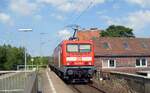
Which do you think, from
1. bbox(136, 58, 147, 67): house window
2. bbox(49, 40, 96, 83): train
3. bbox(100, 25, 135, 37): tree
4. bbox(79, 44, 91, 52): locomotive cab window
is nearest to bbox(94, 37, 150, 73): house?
bbox(136, 58, 147, 67): house window

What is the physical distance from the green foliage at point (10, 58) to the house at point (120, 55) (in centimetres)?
1914

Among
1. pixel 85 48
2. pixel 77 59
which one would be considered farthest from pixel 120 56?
pixel 77 59

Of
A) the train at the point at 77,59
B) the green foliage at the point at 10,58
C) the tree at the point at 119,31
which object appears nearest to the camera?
the train at the point at 77,59

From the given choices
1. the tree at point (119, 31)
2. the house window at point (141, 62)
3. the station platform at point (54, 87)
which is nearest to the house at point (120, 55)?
the house window at point (141, 62)

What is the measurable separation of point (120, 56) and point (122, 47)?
3072 mm

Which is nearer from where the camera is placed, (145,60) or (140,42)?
(145,60)

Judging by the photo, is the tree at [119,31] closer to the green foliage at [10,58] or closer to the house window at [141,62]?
the green foliage at [10,58]

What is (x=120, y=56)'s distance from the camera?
59031 mm

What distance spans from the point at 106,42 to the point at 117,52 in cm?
301

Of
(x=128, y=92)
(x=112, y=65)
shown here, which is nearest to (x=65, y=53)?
(x=128, y=92)

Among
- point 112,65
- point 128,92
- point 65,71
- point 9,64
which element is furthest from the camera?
point 9,64

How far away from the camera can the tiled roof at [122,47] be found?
5894 cm

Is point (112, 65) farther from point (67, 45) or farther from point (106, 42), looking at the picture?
point (67, 45)

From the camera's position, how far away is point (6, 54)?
77.6 meters
